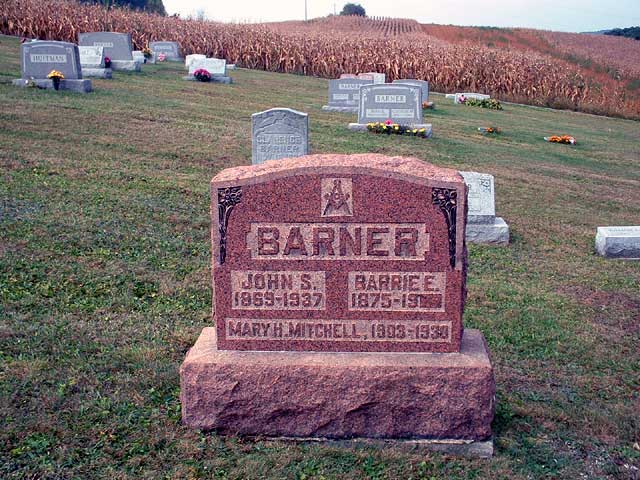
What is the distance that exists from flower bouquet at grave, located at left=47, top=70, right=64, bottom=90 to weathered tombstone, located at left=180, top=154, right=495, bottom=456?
43.7ft

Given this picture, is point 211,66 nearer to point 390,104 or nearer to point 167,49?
point 167,49

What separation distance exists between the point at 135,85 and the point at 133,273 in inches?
553

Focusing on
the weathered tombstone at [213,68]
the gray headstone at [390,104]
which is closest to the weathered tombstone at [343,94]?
the gray headstone at [390,104]

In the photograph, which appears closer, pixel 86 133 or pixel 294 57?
pixel 86 133

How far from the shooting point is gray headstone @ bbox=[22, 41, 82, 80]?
16.1m

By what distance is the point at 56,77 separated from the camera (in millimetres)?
15898

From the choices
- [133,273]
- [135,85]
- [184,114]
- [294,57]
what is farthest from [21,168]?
[294,57]

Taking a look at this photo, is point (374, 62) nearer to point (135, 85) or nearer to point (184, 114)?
point (135, 85)

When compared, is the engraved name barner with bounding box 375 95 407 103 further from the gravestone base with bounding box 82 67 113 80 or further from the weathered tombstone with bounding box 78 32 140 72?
the weathered tombstone with bounding box 78 32 140 72

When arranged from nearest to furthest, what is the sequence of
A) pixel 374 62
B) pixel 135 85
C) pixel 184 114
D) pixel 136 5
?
1. pixel 184 114
2. pixel 135 85
3. pixel 374 62
4. pixel 136 5

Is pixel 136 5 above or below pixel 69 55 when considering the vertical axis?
above

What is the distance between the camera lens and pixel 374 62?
3294 cm

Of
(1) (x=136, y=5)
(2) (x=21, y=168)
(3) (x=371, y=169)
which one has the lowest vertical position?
(2) (x=21, y=168)

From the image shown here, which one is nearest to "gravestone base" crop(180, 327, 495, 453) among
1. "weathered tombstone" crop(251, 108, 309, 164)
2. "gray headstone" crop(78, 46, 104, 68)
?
"weathered tombstone" crop(251, 108, 309, 164)
